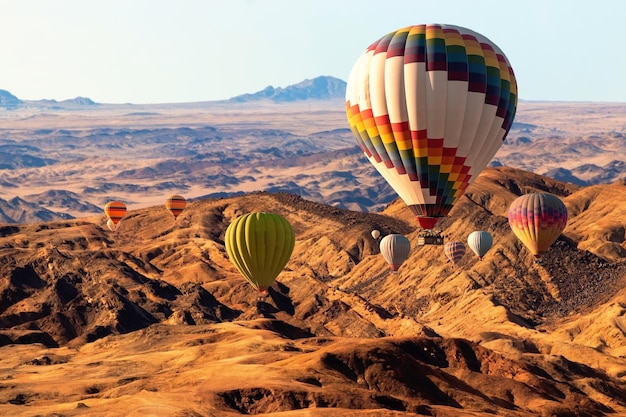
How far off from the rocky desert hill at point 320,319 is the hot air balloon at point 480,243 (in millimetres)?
2683

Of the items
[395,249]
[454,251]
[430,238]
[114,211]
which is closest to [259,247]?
[430,238]

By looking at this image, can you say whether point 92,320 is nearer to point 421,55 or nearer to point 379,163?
point 379,163

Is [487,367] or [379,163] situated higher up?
[379,163]

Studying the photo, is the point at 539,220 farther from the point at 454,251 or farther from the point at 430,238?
the point at 430,238

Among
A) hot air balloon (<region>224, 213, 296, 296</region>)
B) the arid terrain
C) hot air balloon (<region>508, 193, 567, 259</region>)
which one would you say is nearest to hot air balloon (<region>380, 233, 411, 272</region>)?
the arid terrain

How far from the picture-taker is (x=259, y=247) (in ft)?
283

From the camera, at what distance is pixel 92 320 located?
111875mm

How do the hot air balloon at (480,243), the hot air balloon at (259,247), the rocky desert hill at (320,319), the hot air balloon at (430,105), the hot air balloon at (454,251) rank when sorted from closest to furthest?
the hot air balloon at (430,105) → the rocky desert hill at (320,319) → the hot air balloon at (259,247) → the hot air balloon at (454,251) → the hot air balloon at (480,243)

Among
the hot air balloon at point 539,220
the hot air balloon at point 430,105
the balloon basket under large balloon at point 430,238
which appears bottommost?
the hot air balloon at point 539,220

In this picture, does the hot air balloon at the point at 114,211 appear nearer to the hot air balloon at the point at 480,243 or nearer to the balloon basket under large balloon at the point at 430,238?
the hot air balloon at the point at 480,243

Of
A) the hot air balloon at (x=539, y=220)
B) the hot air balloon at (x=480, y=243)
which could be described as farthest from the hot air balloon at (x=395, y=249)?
the hot air balloon at (x=539, y=220)

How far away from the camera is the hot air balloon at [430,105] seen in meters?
69.9

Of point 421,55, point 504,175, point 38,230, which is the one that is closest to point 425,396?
point 421,55

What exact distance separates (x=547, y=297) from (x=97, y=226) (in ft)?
287
